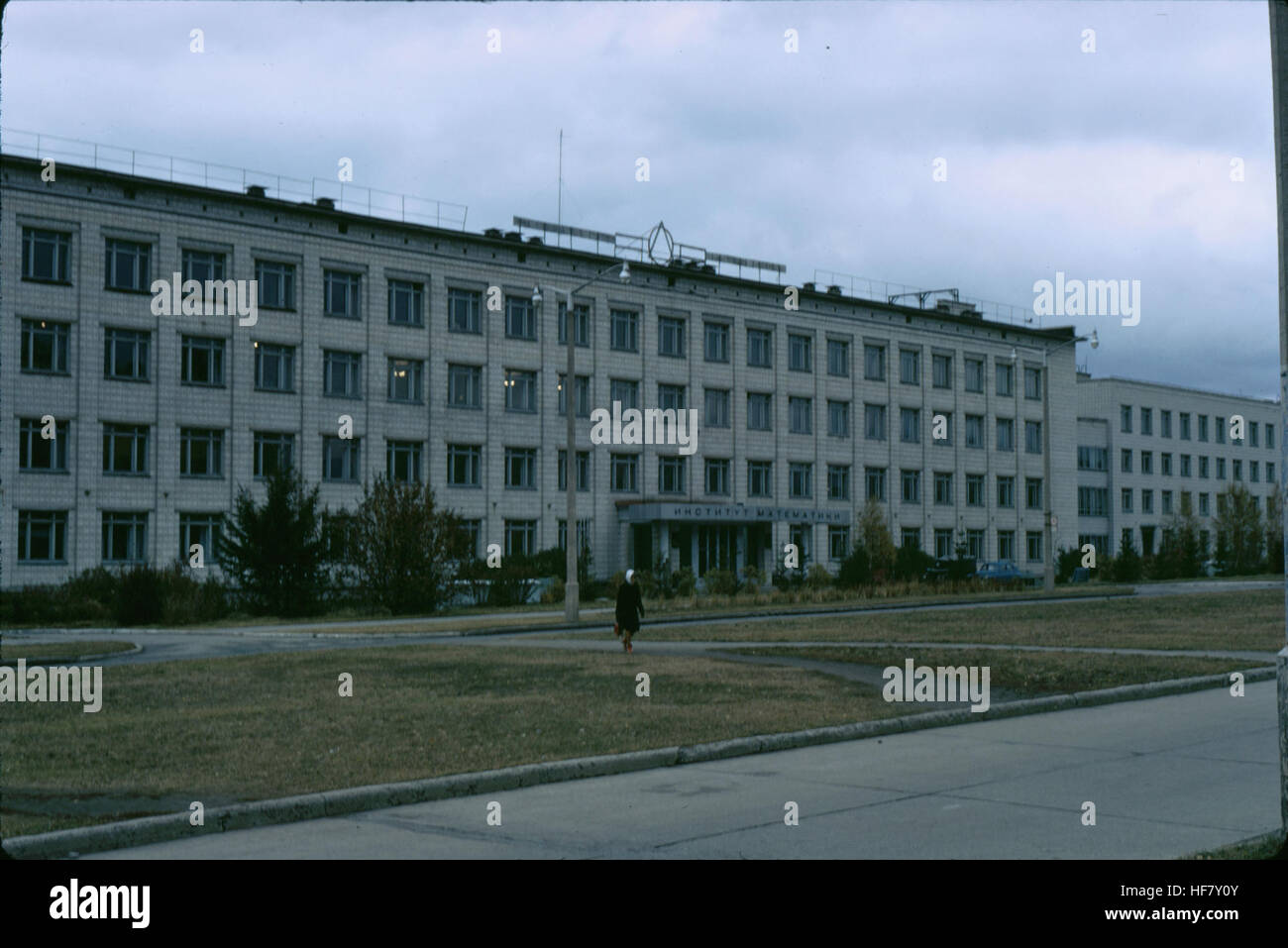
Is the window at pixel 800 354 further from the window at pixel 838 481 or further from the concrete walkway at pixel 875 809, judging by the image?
the concrete walkway at pixel 875 809

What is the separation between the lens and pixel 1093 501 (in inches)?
3851

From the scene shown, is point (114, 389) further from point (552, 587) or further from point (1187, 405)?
point (1187, 405)

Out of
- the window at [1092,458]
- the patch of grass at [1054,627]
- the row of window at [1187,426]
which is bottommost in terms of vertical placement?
the patch of grass at [1054,627]

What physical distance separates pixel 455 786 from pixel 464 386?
162ft

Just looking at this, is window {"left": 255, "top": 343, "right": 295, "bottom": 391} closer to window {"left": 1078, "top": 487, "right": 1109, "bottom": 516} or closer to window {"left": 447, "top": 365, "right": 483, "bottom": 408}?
window {"left": 447, "top": 365, "right": 483, "bottom": 408}

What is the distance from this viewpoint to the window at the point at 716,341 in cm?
6681

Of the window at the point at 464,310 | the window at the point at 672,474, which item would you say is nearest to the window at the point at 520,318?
the window at the point at 464,310

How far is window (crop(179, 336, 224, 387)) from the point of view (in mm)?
50062

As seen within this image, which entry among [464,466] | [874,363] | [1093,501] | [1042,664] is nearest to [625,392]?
[464,466]

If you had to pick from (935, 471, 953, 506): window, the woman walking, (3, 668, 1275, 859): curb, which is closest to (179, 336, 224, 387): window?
the woman walking

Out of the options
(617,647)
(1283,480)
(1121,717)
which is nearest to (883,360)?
(617,647)

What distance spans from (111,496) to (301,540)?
11.0 meters

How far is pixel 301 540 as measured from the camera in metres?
41.4

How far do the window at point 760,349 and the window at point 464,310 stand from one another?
16544 mm
